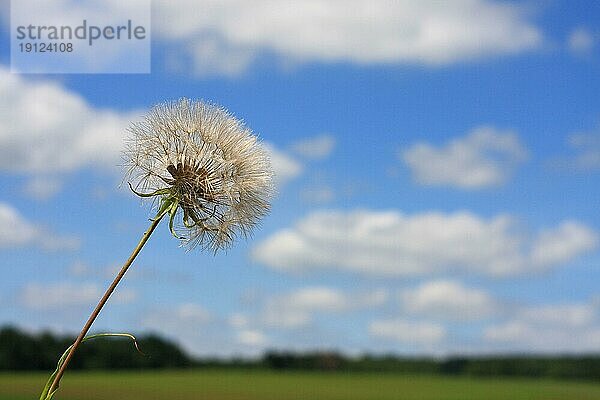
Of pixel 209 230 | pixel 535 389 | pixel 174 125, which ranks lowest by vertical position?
pixel 535 389

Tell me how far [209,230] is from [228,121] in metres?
0.60

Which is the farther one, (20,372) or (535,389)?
(535,389)

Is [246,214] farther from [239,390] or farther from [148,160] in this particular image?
[239,390]

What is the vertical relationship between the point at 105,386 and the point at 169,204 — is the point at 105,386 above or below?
below

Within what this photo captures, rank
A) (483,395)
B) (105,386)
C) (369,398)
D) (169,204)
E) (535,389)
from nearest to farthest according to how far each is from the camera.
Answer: (169,204) < (369,398) < (105,386) < (483,395) < (535,389)

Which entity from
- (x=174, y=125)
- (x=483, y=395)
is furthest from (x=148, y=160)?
(x=483, y=395)

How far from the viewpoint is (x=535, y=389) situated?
61281 millimetres

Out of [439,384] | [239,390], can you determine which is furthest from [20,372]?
[439,384]

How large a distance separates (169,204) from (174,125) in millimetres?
459

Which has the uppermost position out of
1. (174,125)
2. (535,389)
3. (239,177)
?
(174,125)

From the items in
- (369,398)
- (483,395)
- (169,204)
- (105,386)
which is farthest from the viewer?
(483,395)

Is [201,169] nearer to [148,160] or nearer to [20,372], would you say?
[148,160]

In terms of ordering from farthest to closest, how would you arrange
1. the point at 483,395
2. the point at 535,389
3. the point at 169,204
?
the point at 535,389 → the point at 483,395 → the point at 169,204

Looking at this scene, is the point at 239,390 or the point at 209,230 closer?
the point at 209,230
